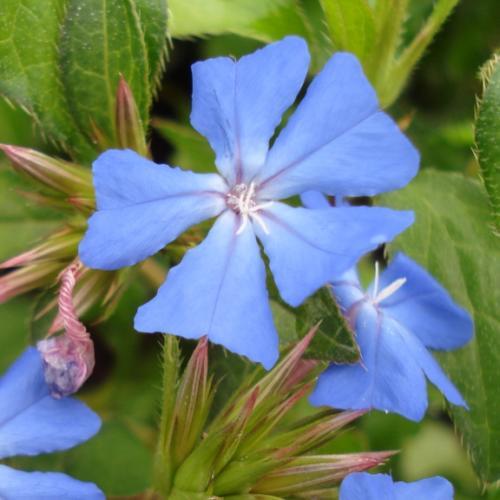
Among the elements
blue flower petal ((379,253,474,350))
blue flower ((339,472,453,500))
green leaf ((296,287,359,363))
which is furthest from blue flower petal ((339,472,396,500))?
blue flower petal ((379,253,474,350))

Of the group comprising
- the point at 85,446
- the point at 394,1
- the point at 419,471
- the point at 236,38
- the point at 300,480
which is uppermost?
the point at 394,1

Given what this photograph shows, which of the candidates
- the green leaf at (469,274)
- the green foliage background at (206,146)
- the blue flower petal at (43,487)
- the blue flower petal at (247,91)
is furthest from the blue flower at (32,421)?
the green leaf at (469,274)

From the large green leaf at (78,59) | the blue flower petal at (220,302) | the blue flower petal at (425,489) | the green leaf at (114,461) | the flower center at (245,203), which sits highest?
the large green leaf at (78,59)

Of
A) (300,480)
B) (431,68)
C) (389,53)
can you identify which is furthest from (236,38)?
(300,480)

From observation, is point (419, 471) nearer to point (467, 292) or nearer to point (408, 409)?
point (467, 292)

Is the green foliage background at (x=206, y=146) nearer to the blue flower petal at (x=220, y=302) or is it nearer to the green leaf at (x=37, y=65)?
the green leaf at (x=37, y=65)

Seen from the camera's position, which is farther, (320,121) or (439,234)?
(439,234)

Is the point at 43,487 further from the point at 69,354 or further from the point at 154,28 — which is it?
the point at 154,28
